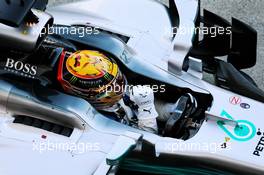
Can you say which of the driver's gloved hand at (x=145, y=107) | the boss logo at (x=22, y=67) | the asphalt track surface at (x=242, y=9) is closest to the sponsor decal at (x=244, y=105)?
the driver's gloved hand at (x=145, y=107)

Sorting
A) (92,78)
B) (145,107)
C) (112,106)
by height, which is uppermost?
(92,78)

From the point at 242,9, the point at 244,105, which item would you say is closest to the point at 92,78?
the point at 244,105

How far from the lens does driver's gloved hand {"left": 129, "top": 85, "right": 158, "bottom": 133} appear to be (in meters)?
3.81

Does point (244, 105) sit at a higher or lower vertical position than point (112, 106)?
→ higher

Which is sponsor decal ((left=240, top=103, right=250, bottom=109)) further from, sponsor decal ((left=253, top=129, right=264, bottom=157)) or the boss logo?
the boss logo

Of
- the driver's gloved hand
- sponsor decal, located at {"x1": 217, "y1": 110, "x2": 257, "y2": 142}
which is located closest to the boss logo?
the driver's gloved hand

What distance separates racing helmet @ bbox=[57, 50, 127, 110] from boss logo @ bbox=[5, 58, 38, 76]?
200 mm

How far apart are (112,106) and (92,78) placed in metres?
0.30

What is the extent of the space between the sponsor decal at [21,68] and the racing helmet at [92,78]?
201 mm

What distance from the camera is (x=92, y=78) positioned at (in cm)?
→ 374

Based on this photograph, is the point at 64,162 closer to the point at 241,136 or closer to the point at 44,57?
the point at 44,57

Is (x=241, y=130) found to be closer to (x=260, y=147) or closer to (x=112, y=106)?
(x=260, y=147)

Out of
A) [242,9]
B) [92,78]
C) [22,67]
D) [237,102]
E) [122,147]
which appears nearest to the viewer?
[122,147]

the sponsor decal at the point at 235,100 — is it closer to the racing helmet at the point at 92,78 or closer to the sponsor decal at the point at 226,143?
the sponsor decal at the point at 226,143
